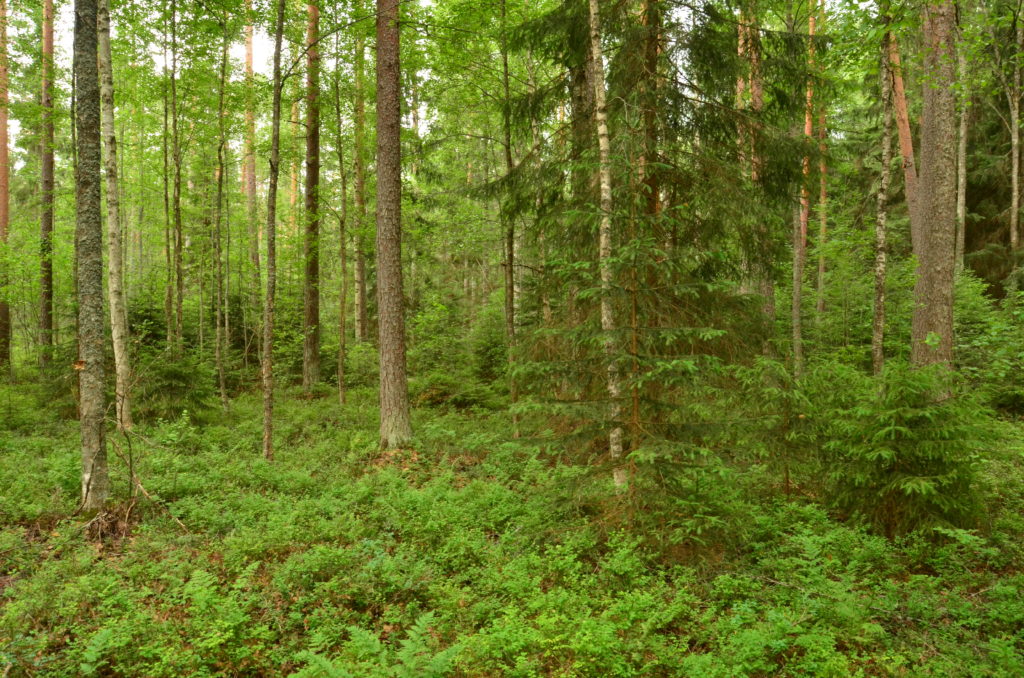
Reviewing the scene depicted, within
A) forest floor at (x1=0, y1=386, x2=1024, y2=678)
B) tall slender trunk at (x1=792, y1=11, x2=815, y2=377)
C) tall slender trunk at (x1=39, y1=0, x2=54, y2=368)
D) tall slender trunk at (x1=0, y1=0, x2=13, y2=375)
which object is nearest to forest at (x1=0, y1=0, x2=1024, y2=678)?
forest floor at (x1=0, y1=386, x2=1024, y2=678)

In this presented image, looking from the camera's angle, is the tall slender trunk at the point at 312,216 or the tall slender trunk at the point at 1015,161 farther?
the tall slender trunk at the point at 1015,161

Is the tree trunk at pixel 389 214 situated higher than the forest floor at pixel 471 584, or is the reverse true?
the tree trunk at pixel 389 214

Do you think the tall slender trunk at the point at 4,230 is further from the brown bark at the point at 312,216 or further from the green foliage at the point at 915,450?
the green foliage at the point at 915,450

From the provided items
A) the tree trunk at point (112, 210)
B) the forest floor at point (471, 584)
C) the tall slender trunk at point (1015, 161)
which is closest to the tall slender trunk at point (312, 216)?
the tree trunk at point (112, 210)

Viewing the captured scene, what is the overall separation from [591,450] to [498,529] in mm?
1676

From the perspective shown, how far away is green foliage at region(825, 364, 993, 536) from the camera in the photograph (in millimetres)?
5926

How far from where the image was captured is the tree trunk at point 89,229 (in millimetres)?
6582

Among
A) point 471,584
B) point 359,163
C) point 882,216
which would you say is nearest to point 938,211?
point 882,216

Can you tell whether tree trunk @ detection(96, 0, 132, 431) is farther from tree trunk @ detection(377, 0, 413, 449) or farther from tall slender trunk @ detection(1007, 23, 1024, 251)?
tall slender trunk @ detection(1007, 23, 1024, 251)

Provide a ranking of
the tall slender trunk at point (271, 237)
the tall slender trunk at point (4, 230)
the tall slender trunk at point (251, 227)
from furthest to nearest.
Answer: the tall slender trunk at point (251, 227) → the tall slender trunk at point (4, 230) → the tall slender trunk at point (271, 237)

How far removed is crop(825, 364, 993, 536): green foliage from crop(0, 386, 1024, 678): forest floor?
1.17 feet

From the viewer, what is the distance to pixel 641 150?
252 inches

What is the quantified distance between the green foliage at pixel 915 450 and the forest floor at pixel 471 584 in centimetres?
36

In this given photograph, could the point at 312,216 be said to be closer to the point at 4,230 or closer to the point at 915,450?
the point at 4,230
